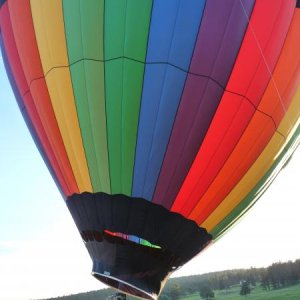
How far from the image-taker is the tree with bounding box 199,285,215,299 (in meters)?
57.1

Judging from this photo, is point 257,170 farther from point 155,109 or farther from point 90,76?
point 90,76

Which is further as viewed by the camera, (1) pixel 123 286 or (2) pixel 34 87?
(2) pixel 34 87

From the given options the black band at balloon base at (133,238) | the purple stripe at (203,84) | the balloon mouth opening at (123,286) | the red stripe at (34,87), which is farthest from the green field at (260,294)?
the purple stripe at (203,84)

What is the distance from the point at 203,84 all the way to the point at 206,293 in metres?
55.3

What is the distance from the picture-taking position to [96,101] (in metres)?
5.54

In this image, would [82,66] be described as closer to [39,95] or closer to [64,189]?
[39,95]

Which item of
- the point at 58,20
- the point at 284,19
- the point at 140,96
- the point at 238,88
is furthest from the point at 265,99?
the point at 58,20

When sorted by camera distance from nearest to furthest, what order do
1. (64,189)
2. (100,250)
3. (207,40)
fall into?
1. (207,40)
2. (100,250)
3. (64,189)

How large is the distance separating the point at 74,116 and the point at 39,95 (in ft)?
2.03

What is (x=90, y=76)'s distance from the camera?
5516mm

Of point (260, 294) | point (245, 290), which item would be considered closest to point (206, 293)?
point (245, 290)

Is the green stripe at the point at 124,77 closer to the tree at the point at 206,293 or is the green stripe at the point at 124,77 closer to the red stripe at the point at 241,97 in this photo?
the red stripe at the point at 241,97

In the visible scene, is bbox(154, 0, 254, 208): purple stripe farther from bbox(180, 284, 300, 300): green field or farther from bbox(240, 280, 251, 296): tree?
bbox(240, 280, 251, 296): tree

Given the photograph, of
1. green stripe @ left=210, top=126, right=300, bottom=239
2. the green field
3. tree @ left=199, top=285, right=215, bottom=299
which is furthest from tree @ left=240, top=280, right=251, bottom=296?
green stripe @ left=210, top=126, right=300, bottom=239
